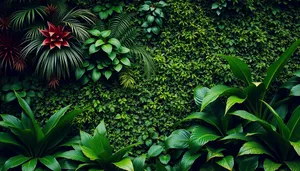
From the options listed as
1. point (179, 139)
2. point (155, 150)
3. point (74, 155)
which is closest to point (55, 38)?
point (74, 155)

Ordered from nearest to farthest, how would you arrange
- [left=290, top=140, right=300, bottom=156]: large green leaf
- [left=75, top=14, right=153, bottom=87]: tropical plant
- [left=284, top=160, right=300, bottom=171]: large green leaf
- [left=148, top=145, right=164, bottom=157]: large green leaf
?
[left=290, top=140, right=300, bottom=156]: large green leaf → [left=284, top=160, right=300, bottom=171]: large green leaf → [left=148, top=145, right=164, bottom=157]: large green leaf → [left=75, top=14, right=153, bottom=87]: tropical plant

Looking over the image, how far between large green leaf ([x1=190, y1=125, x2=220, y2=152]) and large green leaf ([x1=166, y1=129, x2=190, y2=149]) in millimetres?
174

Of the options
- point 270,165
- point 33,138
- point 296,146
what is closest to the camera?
point 296,146

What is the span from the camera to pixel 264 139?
3787 millimetres

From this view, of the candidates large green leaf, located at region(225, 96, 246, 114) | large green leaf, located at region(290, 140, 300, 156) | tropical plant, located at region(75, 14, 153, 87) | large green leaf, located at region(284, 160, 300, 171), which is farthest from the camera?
tropical plant, located at region(75, 14, 153, 87)

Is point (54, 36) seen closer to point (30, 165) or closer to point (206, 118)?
point (30, 165)

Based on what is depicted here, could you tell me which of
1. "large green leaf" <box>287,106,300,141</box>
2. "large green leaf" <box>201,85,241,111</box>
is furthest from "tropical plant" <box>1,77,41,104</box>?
"large green leaf" <box>287,106,300,141</box>

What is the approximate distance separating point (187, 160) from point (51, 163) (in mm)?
1430

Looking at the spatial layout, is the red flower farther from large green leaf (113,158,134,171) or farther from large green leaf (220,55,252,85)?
large green leaf (220,55,252,85)

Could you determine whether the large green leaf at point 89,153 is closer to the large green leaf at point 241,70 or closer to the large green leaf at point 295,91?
the large green leaf at point 241,70

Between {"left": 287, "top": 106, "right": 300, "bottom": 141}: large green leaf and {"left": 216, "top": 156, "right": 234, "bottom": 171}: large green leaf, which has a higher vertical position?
{"left": 287, "top": 106, "right": 300, "bottom": 141}: large green leaf

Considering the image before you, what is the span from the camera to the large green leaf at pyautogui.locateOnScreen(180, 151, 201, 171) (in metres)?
3.82

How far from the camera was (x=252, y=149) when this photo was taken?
367 centimetres

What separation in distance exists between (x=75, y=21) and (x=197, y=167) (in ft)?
7.25
